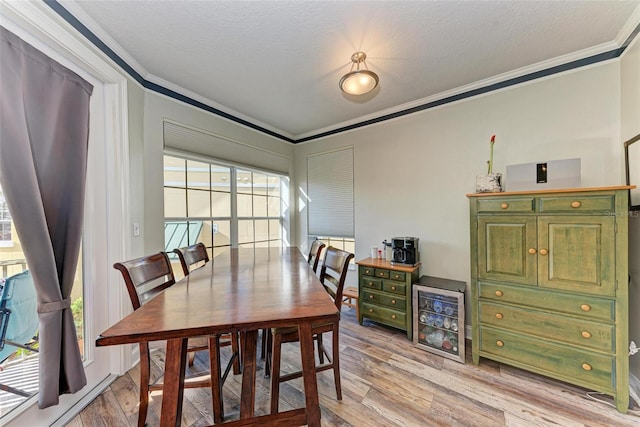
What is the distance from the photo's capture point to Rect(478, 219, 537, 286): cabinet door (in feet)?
5.95

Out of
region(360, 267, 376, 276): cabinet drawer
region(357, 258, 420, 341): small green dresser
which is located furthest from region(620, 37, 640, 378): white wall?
region(360, 267, 376, 276): cabinet drawer

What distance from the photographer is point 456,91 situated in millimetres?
2471

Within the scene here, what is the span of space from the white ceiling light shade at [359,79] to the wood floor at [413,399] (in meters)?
2.27

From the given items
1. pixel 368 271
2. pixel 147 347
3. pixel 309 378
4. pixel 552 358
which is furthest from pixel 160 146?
pixel 552 358

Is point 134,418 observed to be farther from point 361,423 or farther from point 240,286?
point 361,423

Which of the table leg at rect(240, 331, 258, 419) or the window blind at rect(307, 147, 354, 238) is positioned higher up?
the window blind at rect(307, 147, 354, 238)

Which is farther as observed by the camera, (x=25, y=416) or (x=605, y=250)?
(x=605, y=250)

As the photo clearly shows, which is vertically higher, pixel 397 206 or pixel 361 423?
pixel 397 206

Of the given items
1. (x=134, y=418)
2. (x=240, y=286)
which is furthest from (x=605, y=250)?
(x=134, y=418)

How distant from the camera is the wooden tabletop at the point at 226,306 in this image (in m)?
0.80

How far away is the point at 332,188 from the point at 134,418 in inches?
117

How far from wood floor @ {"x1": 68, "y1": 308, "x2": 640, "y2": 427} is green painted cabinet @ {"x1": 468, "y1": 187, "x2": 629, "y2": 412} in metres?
0.14

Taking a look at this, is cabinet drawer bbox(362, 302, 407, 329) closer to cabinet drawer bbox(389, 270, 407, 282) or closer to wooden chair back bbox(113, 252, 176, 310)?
cabinet drawer bbox(389, 270, 407, 282)

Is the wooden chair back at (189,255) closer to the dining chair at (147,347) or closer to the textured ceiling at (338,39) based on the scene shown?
the dining chair at (147,347)
